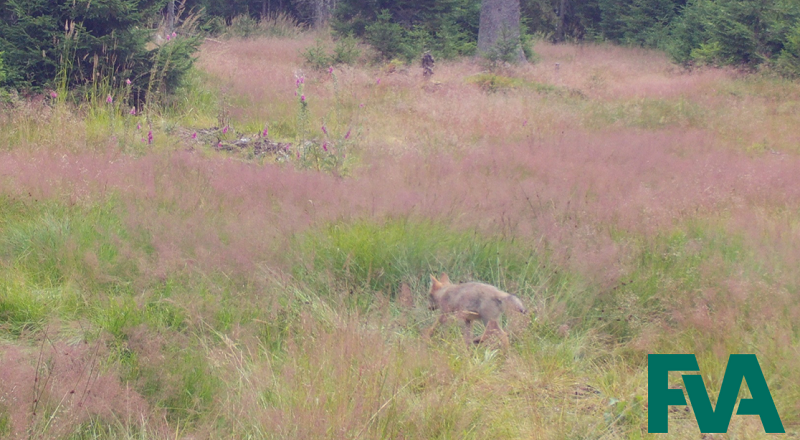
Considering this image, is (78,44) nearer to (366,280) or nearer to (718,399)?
(366,280)

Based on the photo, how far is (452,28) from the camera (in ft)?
63.6

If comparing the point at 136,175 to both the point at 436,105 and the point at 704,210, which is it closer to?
the point at 704,210

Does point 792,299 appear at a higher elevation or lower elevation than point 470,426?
higher

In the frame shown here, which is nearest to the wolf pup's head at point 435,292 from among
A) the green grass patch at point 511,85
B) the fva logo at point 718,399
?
the fva logo at point 718,399

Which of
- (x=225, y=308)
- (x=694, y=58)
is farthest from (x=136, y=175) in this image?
(x=694, y=58)

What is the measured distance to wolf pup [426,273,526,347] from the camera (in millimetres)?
3328

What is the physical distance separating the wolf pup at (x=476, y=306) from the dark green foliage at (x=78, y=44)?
5.62m

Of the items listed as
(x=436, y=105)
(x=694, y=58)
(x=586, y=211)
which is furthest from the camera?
(x=694, y=58)

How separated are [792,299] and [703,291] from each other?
46 centimetres

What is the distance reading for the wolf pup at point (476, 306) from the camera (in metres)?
3.33

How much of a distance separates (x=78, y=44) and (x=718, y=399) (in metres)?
8.17

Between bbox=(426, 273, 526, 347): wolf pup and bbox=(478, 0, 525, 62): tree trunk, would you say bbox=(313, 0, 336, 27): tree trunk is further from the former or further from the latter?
bbox=(426, 273, 526, 347): wolf pup

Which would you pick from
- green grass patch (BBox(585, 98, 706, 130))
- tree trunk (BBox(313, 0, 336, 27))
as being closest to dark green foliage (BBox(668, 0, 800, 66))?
green grass patch (BBox(585, 98, 706, 130))

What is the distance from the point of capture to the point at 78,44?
8.27 meters
